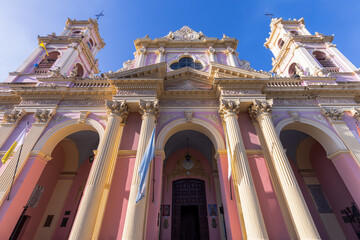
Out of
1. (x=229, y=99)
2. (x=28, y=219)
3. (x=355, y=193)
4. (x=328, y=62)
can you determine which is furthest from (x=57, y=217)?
(x=328, y=62)

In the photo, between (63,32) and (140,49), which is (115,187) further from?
(63,32)

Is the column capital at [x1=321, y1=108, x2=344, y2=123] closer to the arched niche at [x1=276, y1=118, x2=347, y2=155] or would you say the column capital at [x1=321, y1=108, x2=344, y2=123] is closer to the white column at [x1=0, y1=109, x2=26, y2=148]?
the arched niche at [x1=276, y1=118, x2=347, y2=155]

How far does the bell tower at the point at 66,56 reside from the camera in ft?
42.7

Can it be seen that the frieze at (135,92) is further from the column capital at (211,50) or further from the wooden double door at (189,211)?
the column capital at (211,50)

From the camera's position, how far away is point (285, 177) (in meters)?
6.96

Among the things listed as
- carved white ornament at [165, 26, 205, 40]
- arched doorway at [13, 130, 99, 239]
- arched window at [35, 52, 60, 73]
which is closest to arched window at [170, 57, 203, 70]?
carved white ornament at [165, 26, 205, 40]

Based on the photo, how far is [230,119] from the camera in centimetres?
841

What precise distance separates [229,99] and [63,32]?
18487 mm

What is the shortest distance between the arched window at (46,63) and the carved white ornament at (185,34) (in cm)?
983

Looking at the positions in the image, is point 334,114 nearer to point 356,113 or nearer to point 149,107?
point 356,113

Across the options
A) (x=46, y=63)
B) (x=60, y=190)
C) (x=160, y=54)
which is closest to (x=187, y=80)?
(x=160, y=54)

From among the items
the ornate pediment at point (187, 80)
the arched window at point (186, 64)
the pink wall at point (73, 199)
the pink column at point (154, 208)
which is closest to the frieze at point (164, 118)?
the ornate pediment at point (187, 80)

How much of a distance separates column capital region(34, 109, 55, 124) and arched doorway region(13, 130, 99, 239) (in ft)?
3.98

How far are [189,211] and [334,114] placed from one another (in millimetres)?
9578
